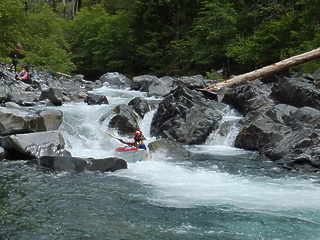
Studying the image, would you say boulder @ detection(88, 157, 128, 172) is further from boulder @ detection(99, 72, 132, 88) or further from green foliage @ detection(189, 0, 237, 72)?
boulder @ detection(99, 72, 132, 88)

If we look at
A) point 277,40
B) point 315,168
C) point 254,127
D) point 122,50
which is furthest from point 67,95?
point 122,50

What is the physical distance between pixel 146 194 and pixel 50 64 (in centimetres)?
2008

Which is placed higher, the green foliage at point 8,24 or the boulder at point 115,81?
the green foliage at point 8,24

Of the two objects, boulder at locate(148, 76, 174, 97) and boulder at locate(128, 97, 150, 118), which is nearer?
boulder at locate(128, 97, 150, 118)

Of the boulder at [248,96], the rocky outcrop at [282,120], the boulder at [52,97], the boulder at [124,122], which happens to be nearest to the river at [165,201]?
the rocky outcrop at [282,120]

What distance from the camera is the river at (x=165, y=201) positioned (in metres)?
4.92

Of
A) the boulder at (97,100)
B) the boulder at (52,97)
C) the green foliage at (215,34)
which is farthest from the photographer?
the green foliage at (215,34)

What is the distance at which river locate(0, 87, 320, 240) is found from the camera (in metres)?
4.92

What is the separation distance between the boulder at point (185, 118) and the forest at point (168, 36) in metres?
6.61

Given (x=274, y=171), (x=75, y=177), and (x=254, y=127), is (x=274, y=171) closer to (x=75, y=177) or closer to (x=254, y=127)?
(x=254, y=127)

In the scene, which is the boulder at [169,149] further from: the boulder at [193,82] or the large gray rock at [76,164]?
the boulder at [193,82]

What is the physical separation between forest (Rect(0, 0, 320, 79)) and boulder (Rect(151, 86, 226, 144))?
21.7 ft

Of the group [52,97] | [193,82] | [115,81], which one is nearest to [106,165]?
[52,97]

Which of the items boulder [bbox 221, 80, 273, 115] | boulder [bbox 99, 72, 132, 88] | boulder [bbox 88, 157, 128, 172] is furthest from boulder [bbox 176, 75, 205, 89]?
boulder [bbox 88, 157, 128, 172]
